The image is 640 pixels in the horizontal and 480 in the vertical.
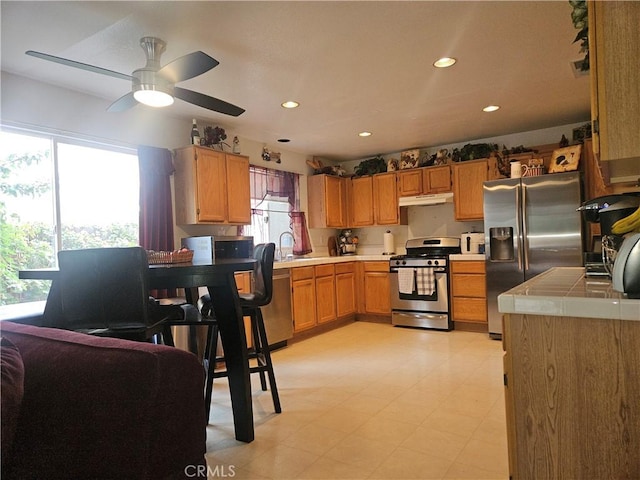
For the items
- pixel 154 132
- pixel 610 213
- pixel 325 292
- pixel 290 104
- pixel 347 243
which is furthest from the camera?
pixel 347 243

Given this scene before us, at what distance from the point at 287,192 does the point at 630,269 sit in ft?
14.6

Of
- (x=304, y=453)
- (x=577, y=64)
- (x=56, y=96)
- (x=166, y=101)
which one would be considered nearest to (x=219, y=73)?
(x=166, y=101)

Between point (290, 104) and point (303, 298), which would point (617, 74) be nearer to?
point (290, 104)

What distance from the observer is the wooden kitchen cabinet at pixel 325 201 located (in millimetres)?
5609

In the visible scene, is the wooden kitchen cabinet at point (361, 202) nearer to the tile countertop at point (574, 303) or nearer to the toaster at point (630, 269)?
the tile countertop at point (574, 303)

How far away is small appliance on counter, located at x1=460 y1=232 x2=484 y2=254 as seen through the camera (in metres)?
4.89

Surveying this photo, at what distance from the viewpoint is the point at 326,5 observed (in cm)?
211

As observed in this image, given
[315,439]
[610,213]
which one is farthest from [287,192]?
[610,213]

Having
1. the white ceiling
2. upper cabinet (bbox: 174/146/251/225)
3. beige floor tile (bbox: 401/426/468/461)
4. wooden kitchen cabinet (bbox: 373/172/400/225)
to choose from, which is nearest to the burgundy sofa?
beige floor tile (bbox: 401/426/468/461)

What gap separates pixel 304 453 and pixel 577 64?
85.2 inches

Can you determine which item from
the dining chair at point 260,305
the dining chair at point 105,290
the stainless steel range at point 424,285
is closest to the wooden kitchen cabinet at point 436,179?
the stainless steel range at point 424,285

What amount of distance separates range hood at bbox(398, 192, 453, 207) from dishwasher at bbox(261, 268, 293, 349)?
2.00 m

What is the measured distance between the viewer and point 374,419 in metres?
2.48

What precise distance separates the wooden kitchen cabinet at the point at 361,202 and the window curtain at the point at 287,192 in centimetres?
80
